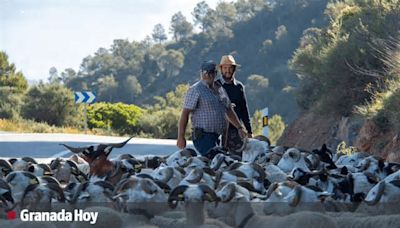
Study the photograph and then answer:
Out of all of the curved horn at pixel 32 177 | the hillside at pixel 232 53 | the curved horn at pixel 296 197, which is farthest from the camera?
the hillside at pixel 232 53

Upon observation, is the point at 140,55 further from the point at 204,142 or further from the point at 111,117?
the point at 204,142

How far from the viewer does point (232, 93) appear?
1412 centimetres

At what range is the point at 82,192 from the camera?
989cm

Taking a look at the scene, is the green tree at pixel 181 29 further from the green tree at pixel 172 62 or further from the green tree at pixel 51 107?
the green tree at pixel 51 107

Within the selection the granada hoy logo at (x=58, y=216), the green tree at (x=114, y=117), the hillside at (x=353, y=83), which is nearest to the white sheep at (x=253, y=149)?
the granada hoy logo at (x=58, y=216)

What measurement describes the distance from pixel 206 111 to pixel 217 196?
4.30 metres

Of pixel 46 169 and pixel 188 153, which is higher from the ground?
pixel 188 153

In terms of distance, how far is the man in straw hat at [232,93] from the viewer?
13977 millimetres

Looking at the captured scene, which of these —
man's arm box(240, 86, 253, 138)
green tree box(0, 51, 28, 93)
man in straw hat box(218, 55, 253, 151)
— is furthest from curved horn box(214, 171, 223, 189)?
green tree box(0, 51, 28, 93)

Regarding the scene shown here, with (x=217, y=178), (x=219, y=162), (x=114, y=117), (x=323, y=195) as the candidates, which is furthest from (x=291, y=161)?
(x=114, y=117)

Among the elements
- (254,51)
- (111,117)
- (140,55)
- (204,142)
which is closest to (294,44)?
(254,51)

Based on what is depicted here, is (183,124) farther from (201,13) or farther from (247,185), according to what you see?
(201,13)

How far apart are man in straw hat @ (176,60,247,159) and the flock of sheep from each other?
137 cm

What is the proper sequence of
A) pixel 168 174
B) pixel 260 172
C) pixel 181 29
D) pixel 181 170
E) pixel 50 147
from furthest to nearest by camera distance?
pixel 181 29 → pixel 50 147 → pixel 181 170 → pixel 260 172 → pixel 168 174
